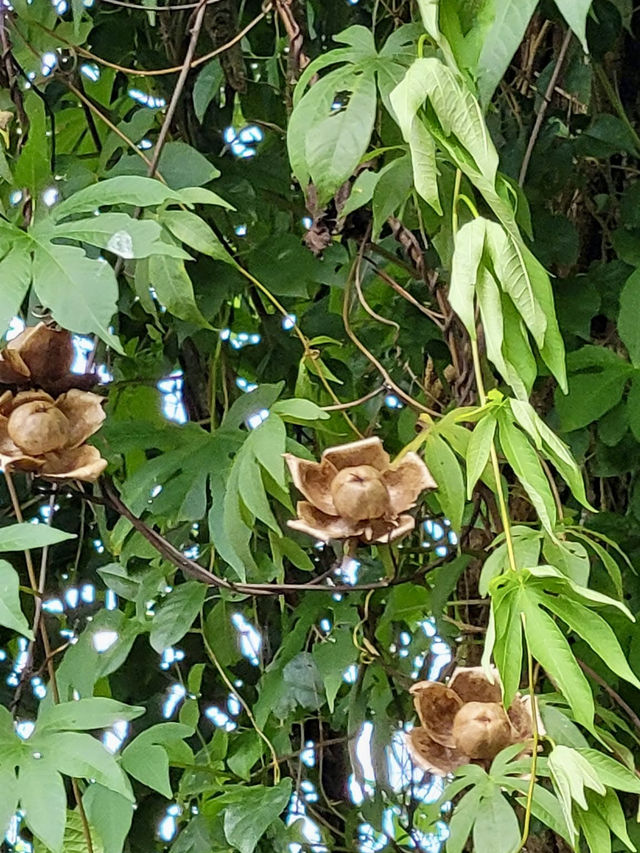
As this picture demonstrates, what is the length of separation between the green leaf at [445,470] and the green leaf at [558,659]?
9cm

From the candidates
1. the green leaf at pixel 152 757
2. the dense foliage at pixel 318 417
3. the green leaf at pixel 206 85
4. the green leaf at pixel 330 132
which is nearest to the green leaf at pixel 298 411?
the dense foliage at pixel 318 417

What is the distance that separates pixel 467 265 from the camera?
0.44 metres

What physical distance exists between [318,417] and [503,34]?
0.74 feet

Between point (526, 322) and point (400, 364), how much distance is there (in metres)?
0.46

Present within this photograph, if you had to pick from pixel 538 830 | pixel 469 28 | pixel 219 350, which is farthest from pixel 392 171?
pixel 538 830

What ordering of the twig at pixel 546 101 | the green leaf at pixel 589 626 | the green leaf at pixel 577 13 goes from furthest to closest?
the twig at pixel 546 101, the green leaf at pixel 589 626, the green leaf at pixel 577 13

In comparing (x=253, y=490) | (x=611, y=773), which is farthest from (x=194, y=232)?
(x=611, y=773)

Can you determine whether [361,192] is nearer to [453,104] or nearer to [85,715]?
[453,104]

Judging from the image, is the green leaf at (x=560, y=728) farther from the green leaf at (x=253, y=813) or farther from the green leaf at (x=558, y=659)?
the green leaf at (x=253, y=813)

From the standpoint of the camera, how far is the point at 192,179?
69 centimetres

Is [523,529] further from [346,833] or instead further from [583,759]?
[346,833]

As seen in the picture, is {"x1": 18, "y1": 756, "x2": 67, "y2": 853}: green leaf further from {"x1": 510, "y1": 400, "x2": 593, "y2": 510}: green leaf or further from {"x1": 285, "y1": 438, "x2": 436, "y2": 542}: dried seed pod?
{"x1": 510, "y1": 400, "x2": 593, "y2": 510}: green leaf

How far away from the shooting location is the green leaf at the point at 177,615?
78cm

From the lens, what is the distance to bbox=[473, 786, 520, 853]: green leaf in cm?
56
